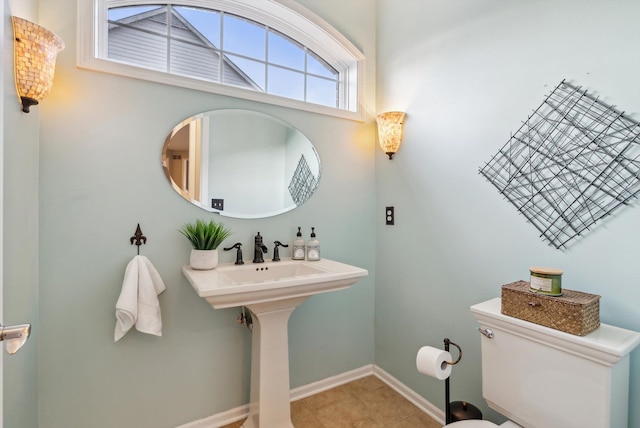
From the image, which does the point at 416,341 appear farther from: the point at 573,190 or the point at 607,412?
the point at 573,190

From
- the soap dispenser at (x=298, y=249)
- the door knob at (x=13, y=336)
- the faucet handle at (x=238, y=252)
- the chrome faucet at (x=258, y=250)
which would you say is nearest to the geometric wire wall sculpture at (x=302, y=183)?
the soap dispenser at (x=298, y=249)

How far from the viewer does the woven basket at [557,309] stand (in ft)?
3.43

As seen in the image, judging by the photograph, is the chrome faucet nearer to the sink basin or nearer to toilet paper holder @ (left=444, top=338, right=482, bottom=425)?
the sink basin

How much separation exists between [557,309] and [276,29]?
7.27 feet

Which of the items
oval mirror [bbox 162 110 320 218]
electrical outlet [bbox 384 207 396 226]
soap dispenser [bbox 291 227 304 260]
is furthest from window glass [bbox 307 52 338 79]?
soap dispenser [bbox 291 227 304 260]

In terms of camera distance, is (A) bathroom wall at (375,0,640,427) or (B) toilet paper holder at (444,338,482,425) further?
(B) toilet paper holder at (444,338,482,425)

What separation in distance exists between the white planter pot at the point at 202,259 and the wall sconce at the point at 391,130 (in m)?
1.32

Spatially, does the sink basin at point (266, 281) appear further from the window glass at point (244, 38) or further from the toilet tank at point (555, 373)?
the window glass at point (244, 38)

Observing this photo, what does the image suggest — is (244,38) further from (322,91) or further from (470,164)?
(470,164)

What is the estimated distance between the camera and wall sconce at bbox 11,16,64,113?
106cm

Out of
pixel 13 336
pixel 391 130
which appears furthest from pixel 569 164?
pixel 13 336

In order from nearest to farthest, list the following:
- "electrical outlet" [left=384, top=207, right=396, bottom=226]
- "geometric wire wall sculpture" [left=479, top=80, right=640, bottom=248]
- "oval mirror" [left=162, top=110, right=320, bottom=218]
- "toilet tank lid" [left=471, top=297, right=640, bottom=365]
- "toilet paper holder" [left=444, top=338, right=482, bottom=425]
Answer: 1. "toilet tank lid" [left=471, top=297, right=640, bottom=365]
2. "geometric wire wall sculpture" [left=479, top=80, right=640, bottom=248]
3. "toilet paper holder" [left=444, top=338, right=482, bottom=425]
4. "oval mirror" [left=162, top=110, right=320, bottom=218]
5. "electrical outlet" [left=384, top=207, right=396, bottom=226]

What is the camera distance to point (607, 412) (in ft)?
3.24

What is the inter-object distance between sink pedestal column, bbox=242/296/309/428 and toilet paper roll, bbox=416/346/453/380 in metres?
0.63
